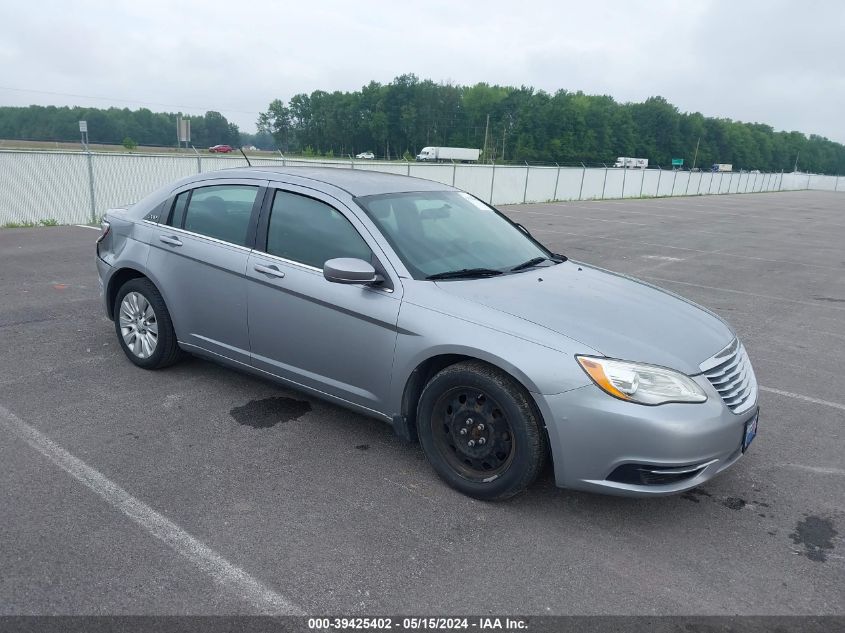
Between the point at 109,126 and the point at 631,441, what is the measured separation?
7360 cm

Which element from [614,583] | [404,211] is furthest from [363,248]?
[614,583]

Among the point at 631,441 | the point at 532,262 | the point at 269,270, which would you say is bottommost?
the point at 631,441

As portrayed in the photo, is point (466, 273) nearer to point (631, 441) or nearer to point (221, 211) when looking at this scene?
Answer: point (631, 441)

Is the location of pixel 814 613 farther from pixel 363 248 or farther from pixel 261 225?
pixel 261 225

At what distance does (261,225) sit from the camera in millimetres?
4227

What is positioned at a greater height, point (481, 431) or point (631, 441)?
point (631, 441)

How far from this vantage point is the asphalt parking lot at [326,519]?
266cm

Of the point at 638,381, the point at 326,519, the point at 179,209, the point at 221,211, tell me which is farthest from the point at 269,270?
the point at 638,381

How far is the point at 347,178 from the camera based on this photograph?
443 cm

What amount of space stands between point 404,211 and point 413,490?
5.52 ft

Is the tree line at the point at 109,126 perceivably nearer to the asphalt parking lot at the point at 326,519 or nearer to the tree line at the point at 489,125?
the tree line at the point at 489,125

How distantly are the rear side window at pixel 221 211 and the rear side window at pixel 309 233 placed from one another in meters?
0.25

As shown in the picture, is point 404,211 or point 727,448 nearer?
point 727,448


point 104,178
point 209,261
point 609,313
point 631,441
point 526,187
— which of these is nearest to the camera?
point 631,441
